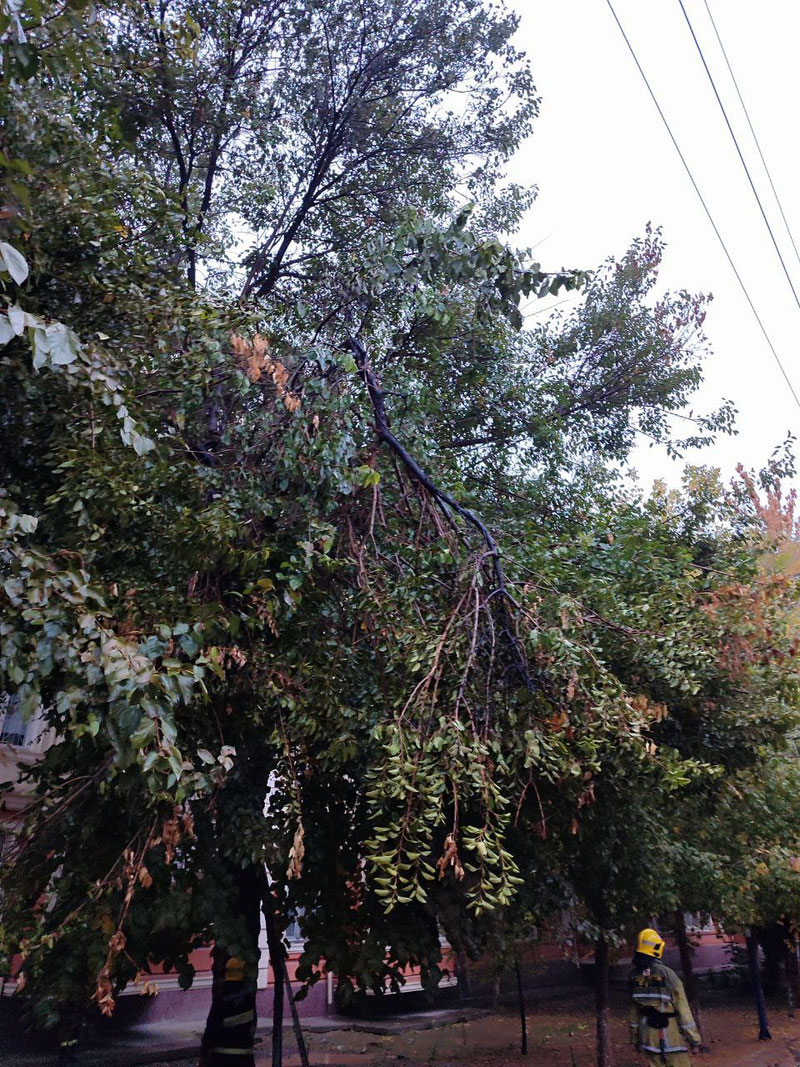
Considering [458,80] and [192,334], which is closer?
[192,334]

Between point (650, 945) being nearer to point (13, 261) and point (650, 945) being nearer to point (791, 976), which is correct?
point (13, 261)

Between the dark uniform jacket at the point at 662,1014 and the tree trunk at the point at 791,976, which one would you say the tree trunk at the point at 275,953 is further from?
the tree trunk at the point at 791,976

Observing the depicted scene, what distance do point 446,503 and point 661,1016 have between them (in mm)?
4932

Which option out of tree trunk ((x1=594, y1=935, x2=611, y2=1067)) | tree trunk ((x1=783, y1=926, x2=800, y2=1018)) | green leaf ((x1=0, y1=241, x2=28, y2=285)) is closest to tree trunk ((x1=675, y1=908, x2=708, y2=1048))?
tree trunk ((x1=594, y1=935, x2=611, y2=1067))

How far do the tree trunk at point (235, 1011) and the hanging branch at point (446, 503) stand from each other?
8.78ft

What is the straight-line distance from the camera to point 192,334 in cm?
596

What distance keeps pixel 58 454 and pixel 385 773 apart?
275 centimetres

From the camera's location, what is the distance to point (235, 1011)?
21.7 feet

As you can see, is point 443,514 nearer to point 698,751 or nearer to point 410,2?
point 698,751

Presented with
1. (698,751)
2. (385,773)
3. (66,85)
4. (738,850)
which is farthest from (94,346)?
(738,850)

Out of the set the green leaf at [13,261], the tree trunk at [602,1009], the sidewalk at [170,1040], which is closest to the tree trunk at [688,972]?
the tree trunk at [602,1009]

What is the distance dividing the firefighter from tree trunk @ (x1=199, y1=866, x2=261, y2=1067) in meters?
3.38

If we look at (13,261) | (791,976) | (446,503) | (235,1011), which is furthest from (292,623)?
(791,976)

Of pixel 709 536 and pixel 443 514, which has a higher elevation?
pixel 709 536
